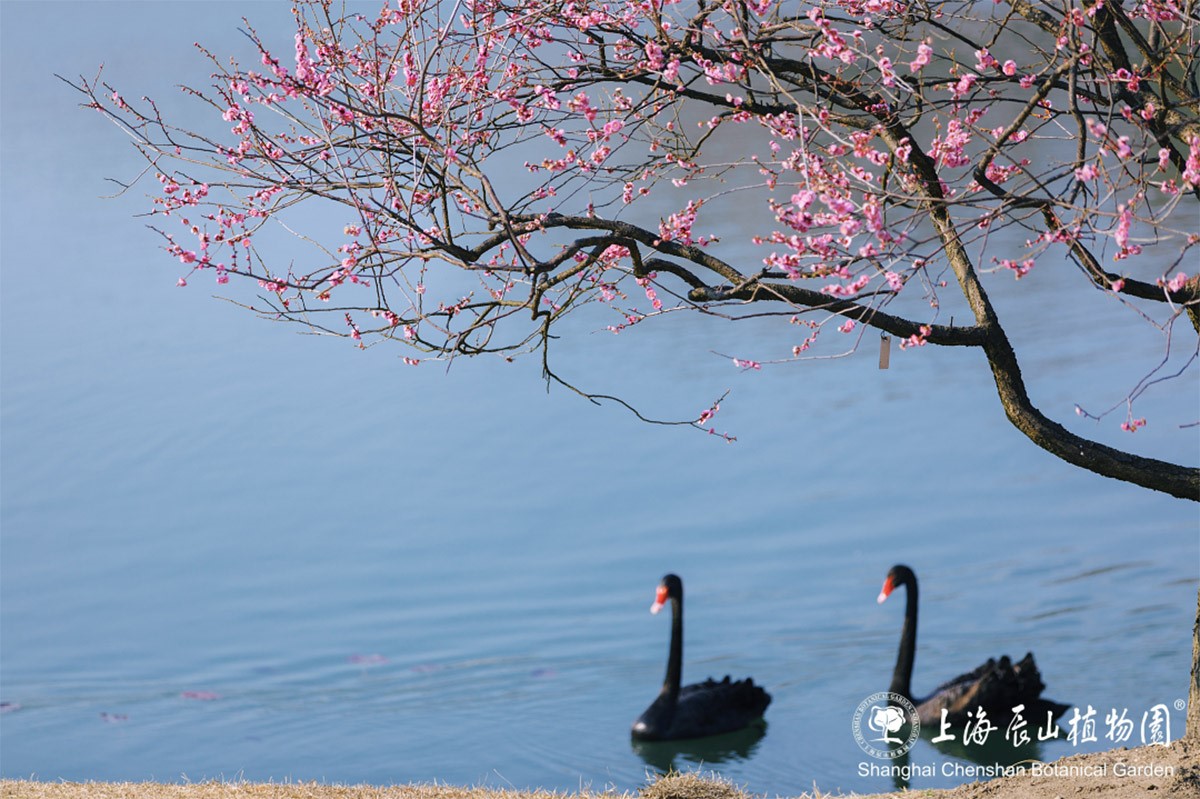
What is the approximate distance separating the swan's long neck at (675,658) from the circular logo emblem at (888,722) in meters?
1.05

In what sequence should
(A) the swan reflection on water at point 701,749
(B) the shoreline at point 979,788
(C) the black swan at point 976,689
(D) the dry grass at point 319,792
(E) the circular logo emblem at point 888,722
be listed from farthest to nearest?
(E) the circular logo emblem at point 888,722 < (A) the swan reflection on water at point 701,749 < (C) the black swan at point 976,689 < (D) the dry grass at point 319,792 < (B) the shoreline at point 979,788

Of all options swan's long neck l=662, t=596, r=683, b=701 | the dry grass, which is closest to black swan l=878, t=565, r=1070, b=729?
swan's long neck l=662, t=596, r=683, b=701

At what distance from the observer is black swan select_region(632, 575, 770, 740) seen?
304 inches

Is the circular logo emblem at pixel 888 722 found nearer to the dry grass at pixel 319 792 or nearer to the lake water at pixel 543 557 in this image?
the lake water at pixel 543 557

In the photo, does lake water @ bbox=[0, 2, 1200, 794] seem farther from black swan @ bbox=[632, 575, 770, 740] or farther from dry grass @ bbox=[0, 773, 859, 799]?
dry grass @ bbox=[0, 773, 859, 799]

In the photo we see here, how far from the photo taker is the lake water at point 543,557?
8.02 meters

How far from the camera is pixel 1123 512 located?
1018cm

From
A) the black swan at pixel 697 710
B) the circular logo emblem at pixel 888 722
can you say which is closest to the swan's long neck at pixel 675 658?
the black swan at pixel 697 710

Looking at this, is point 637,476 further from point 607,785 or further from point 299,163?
point 299,163

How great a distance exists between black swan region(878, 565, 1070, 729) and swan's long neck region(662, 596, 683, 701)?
127cm

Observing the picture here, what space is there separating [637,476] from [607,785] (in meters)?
4.87

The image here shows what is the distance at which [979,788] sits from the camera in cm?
452

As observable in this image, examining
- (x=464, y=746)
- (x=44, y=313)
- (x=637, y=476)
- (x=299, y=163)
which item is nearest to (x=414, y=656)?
(x=464, y=746)

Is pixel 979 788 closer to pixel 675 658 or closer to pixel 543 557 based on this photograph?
pixel 675 658
